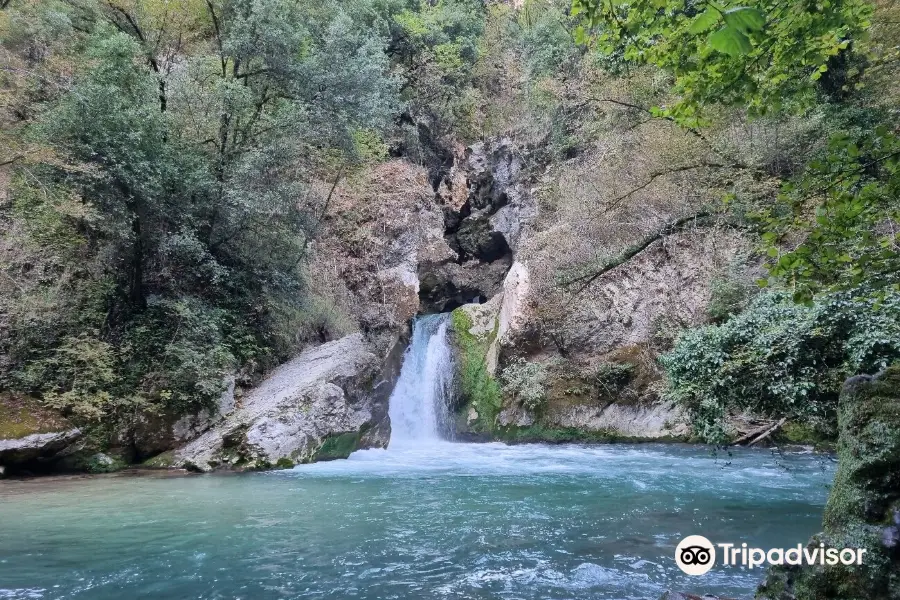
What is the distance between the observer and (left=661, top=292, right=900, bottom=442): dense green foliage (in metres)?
6.27

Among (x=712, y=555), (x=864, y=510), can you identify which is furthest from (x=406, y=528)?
(x=864, y=510)

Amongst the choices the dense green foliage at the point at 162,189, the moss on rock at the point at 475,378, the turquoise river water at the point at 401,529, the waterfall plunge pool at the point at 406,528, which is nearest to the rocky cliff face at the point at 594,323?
the moss on rock at the point at 475,378

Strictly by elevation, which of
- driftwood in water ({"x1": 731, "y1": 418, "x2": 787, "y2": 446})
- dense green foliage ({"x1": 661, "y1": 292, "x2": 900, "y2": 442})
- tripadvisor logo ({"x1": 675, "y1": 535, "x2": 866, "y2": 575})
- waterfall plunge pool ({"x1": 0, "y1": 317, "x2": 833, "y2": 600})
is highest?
dense green foliage ({"x1": 661, "y1": 292, "x2": 900, "y2": 442})

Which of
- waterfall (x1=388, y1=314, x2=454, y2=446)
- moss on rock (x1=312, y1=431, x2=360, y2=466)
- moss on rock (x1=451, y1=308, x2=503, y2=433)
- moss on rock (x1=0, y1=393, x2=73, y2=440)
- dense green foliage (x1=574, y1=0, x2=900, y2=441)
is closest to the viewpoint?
dense green foliage (x1=574, y1=0, x2=900, y2=441)

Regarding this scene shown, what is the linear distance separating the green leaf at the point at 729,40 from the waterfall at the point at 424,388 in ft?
44.6

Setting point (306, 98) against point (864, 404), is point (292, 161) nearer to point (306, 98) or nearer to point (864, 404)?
point (306, 98)

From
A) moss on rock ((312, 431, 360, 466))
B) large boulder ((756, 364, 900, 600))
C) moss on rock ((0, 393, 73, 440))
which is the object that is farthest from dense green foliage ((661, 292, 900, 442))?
moss on rock ((0, 393, 73, 440))

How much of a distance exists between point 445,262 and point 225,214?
30.5 feet

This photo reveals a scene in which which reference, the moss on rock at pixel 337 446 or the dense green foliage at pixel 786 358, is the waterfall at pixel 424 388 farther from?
the dense green foliage at pixel 786 358

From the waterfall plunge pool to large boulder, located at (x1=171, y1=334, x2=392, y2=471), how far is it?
26.7 inches

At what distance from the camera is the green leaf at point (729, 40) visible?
4.92 feet

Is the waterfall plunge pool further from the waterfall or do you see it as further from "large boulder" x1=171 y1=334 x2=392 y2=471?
the waterfall

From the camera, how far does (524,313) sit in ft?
51.9

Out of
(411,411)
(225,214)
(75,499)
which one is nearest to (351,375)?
(411,411)
